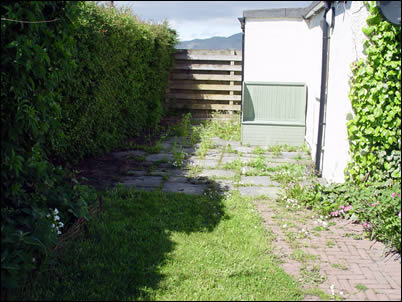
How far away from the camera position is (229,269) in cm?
356

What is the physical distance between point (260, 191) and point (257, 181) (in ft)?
1.59

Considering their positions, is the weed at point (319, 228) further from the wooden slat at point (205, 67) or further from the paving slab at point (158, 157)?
the wooden slat at point (205, 67)

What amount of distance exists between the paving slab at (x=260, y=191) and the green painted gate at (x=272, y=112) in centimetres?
297

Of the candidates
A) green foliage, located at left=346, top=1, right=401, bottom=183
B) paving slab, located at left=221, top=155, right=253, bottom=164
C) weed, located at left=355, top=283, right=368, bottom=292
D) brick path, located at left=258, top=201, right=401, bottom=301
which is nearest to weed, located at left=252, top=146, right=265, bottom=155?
paving slab, located at left=221, top=155, right=253, bottom=164

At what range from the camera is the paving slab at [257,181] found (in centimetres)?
613

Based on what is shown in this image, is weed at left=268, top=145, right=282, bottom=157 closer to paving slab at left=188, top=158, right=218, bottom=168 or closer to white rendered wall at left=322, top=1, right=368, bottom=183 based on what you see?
paving slab at left=188, top=158, right=218, bottom=168

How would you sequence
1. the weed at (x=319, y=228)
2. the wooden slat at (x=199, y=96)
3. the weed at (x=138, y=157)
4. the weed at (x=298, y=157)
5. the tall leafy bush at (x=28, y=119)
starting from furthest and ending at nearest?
1. the wooden slat at (x=199, y=96)
2. the weed at (x=298, y=157)
3. the weed at (x=138, y=157)
4. the weed at (x=319, y=228)
5. the tall leafy bush at (x=28, y=119)

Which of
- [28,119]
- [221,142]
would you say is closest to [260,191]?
[28,119]

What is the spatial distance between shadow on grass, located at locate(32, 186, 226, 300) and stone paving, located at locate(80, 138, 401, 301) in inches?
23.3

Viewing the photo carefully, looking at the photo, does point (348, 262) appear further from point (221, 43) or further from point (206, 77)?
point (221, 43)

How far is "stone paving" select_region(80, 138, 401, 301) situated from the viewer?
3428 mm

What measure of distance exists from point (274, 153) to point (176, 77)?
17.7 feet

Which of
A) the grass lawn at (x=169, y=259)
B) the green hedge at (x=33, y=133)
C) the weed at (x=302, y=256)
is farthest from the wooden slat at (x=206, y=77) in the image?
the weed at (x=302, y=256)

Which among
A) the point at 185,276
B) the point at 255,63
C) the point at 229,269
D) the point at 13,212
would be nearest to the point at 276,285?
the point at 229,269
